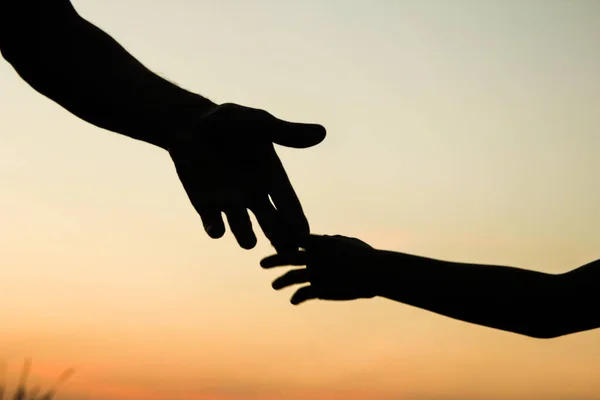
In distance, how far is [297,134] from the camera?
3254mm

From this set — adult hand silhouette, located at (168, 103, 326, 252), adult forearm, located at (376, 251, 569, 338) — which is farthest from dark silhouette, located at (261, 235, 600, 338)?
adult hand silhouette, located at (168, 103, 326, 252)

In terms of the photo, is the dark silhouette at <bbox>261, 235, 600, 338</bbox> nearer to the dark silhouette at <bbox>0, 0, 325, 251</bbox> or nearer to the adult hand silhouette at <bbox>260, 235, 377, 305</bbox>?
the adult hand silhouette at <bbox>260, 235, 377, 305</bbox>

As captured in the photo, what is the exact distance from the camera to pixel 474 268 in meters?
2.76

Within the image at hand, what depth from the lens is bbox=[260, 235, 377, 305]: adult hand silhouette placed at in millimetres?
2869

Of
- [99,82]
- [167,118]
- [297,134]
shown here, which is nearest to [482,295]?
[297,134]

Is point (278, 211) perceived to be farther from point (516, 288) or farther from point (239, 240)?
point (516, 288)

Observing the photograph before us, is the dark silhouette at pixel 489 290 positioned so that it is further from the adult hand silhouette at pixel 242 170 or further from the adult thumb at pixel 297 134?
the adult thumb at pixel 297 134

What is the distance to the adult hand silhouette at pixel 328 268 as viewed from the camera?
2.87 metres

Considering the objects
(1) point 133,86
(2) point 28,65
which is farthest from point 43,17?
(1) point 133,86

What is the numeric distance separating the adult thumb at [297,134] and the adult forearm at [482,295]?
727mm

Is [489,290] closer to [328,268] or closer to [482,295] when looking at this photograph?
[482,295]

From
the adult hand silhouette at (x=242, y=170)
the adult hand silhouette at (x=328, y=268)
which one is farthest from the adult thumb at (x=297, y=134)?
the adult hand silhouette at (x=328, y=268)

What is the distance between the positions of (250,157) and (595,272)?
5.21 feet

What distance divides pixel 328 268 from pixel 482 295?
1.93 ft
